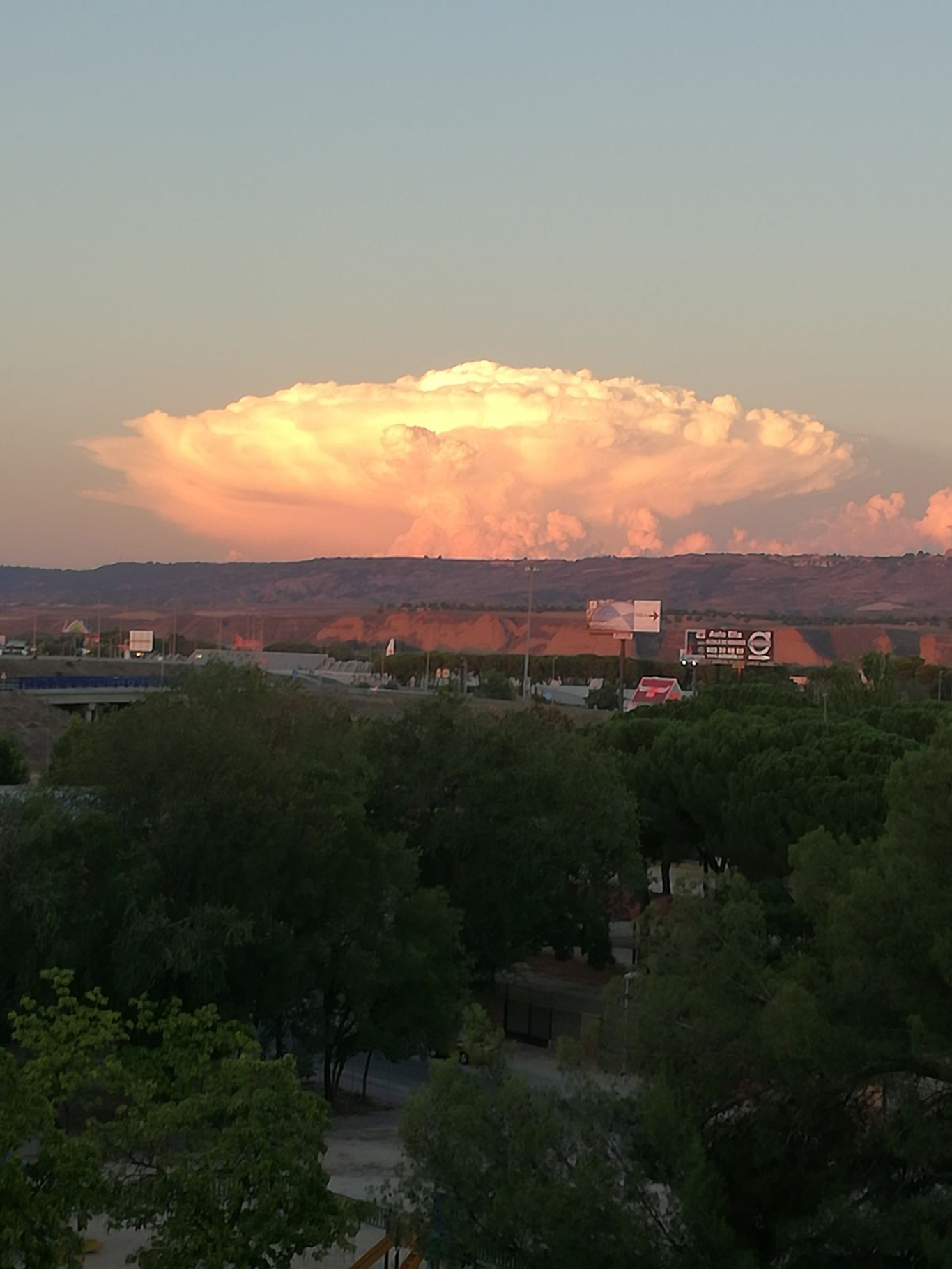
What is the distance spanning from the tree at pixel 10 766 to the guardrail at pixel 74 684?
156 ft

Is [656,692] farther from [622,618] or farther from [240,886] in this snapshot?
[240,886]

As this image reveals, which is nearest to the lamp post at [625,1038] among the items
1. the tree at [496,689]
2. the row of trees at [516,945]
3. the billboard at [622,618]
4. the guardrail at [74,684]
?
the row of trees at [516,945]

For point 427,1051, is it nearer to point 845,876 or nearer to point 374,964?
point 374,964

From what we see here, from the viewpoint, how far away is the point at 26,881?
28266mm

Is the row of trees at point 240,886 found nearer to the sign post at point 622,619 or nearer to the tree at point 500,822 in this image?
the tree at point 500,822

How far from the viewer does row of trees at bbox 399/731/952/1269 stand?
1616 cm

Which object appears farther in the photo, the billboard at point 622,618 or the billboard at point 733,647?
the billboard at point 622,618

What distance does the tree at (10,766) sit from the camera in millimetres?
59875

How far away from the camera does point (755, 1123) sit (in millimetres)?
17234

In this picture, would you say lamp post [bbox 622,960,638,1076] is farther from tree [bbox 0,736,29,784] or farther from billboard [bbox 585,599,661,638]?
billboard [bbox 585,599,661,638]

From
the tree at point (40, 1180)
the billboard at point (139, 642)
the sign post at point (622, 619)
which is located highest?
the sign post at point (622, 619)

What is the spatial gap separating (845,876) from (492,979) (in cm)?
2097

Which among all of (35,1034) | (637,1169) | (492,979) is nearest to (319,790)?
(492,979)

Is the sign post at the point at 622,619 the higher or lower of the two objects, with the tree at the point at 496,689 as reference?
higher
